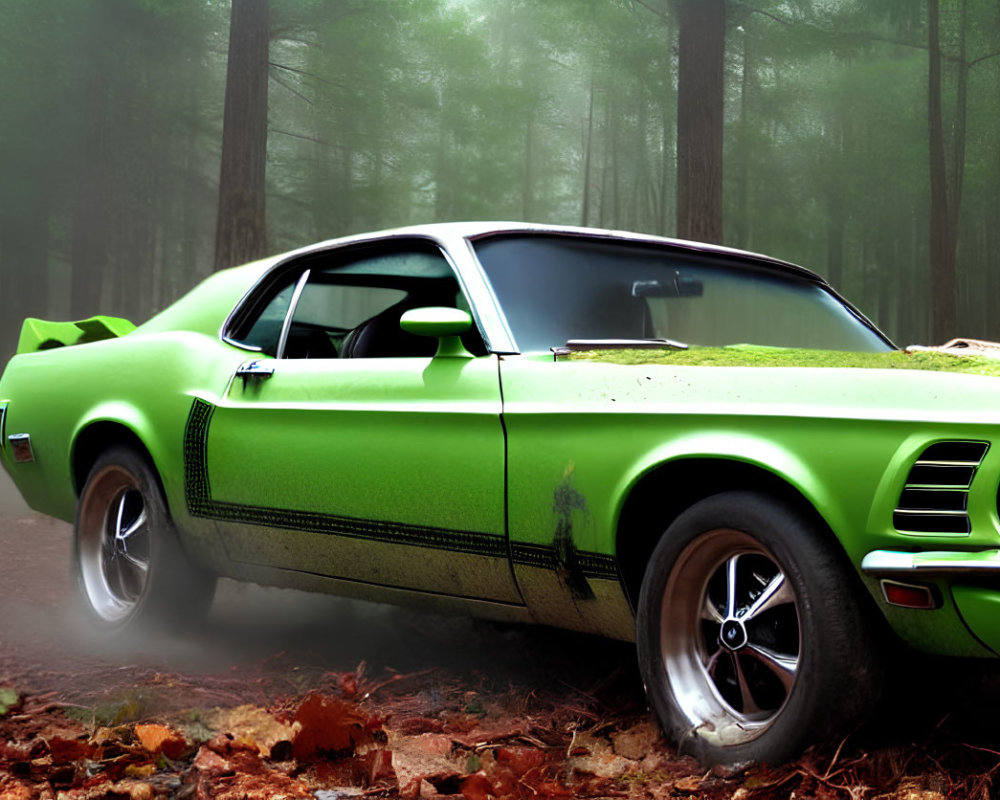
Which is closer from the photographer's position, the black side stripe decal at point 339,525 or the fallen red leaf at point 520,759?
the fallen red leaf at point 520,759

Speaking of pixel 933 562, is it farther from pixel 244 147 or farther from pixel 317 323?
pixel 244 147

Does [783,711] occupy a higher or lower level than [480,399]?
lower

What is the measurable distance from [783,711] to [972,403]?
812 millimetres

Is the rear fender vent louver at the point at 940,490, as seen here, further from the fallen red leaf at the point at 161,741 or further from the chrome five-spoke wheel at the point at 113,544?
the chrome five-spoke wheel at the point at 113,544

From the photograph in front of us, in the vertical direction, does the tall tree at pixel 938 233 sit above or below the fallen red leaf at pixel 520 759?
above

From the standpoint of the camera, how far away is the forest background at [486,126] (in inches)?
795

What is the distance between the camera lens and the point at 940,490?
2562mm

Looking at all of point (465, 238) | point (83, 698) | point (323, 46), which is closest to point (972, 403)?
point (465, 238)

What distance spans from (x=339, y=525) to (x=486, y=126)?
28728 millimetres

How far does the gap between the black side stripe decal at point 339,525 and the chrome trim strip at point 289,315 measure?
325 millimetres

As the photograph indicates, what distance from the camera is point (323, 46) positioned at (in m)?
17.8

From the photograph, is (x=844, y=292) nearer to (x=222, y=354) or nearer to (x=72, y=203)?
(x=72, y=203)

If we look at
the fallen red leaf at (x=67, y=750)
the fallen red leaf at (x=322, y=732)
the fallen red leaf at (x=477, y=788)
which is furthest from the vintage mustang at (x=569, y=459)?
the fallen red leaf at (x=67, y=750)

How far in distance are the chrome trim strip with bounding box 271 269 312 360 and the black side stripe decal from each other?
0.33 m
